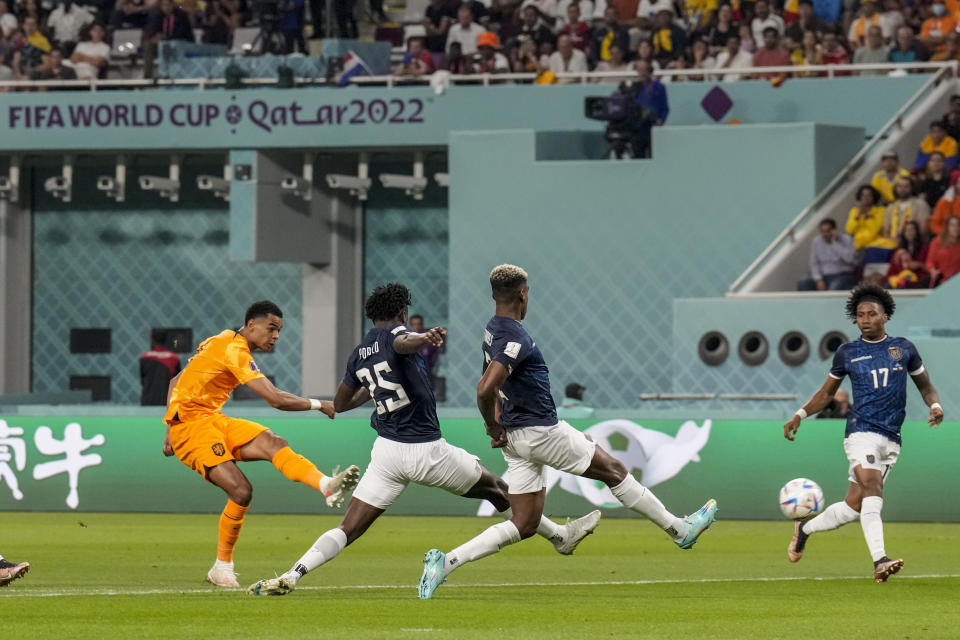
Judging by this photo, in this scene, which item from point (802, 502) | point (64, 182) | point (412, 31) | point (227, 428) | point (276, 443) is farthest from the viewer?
point (64, 182)

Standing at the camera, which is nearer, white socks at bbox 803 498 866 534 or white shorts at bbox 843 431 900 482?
white shorts at bbox 843 431 900 482

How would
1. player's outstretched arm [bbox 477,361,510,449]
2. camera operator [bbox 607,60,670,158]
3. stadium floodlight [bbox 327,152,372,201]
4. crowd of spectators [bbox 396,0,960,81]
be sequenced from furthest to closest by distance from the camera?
stadium floodlight [bbox 327,152,372,201] < crowd of spectators [bbox 396,0,960,81] < camera operator [bbox 607,60,670,158] < player's outstretched arm [bbox 477,361,510,449]

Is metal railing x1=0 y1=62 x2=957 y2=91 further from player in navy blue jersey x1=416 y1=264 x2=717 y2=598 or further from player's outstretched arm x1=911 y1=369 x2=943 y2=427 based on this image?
player in navy blue jersey x1=416 y1=264 x2=717 y2=598

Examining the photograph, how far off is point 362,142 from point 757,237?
6.62 metres

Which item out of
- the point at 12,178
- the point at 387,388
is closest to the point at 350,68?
the point at 12,178

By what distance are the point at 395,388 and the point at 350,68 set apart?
1847 cm

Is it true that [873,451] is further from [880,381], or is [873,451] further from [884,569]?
[884,569]

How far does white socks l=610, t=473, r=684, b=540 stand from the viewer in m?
12.2

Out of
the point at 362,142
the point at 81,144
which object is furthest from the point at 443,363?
the point at 81,144

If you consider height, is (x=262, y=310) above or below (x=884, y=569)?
above

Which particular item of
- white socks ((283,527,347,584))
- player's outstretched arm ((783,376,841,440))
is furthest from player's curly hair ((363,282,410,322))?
player's outstretched arm ((783,376,841,440))

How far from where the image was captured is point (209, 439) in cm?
1340

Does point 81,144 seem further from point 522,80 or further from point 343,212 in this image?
point 522,80

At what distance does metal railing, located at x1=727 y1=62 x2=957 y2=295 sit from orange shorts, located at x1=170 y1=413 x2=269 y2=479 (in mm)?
13251
